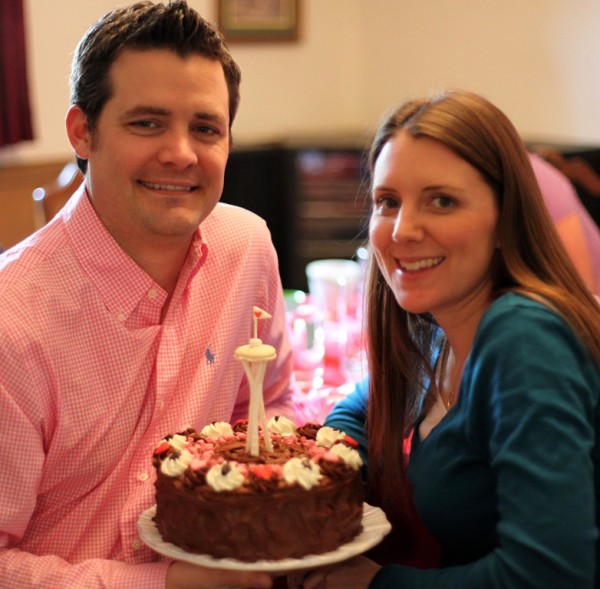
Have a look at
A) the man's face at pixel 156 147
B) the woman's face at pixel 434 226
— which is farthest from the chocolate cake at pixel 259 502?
the man's face at pixel 156 147

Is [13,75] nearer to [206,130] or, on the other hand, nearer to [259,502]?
[206,130]

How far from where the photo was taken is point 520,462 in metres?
1.34

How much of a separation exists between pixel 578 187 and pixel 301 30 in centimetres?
228

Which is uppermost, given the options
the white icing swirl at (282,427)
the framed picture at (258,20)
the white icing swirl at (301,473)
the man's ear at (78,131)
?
the framed picture at (258,20)

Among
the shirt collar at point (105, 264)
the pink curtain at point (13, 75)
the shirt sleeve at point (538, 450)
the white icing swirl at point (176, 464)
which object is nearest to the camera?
the shirt sleeve at point (538, 450)

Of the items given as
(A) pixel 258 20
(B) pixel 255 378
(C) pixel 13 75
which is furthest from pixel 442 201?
(A) pixel 258 20

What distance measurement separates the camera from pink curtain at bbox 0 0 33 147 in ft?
14.3

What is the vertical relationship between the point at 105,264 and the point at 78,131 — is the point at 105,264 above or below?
below

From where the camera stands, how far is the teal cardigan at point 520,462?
4.35 ft

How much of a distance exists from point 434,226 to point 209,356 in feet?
1.84

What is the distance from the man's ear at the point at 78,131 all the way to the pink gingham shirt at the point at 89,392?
89 millimetres

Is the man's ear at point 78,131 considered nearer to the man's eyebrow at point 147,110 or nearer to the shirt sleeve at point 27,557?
the man's eyebrow at point 147,110

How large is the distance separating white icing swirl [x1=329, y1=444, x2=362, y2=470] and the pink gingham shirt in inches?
13.6

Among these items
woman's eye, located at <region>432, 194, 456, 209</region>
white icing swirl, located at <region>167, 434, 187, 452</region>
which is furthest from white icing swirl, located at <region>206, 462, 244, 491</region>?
woman's eye, located at <region>432, 194, 456, 209</region>
